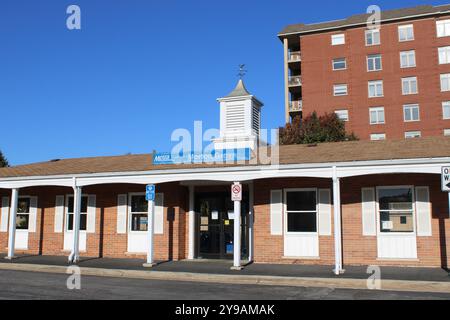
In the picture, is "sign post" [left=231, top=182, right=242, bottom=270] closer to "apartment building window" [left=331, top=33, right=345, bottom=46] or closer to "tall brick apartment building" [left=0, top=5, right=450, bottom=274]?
"tall brick apartment building" [left=0, top=5, right=450, bottom=274]

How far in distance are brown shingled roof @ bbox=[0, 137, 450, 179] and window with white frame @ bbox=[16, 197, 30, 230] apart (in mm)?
1380

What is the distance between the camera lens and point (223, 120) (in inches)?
878

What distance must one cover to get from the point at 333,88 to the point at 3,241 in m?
37.8

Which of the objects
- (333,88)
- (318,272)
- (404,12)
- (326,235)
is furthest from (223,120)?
(404,12)

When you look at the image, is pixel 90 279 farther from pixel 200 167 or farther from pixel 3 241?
pixel 3 241

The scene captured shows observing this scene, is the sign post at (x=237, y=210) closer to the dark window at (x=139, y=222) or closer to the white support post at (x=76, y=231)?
the dark window at (x=139, y=222)

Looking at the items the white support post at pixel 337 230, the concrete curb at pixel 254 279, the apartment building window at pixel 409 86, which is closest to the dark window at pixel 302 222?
the white support post at pixel 337 230

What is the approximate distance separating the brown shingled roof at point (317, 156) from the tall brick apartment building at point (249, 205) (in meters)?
0.05

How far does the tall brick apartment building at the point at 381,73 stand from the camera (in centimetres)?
4800

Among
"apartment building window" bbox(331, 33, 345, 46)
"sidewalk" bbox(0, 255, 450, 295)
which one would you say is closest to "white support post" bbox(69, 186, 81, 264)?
"sidewalk" bbox(0, 255, 450, 295)

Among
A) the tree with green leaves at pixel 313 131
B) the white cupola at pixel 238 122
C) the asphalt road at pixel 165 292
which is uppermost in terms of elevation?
the tree with green leaves at pixel 313 131

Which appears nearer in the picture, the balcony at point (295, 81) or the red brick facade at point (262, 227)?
the red brick facade at point (262, 227)

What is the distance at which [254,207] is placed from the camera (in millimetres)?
17672

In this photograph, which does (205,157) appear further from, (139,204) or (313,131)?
(313,131)
